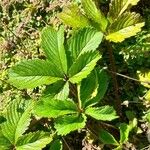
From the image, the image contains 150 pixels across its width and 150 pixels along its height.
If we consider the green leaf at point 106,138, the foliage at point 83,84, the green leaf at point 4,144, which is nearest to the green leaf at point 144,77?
the foliage at point 83,84

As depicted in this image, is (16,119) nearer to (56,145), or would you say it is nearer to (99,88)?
(56,145)

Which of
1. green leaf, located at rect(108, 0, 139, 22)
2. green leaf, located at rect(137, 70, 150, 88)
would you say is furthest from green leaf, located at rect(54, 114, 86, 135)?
green leaf, located at rect(108, 0, 139, 22)

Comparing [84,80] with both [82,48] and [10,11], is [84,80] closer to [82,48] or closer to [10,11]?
[82,48]

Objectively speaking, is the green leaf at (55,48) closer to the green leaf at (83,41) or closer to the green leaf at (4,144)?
the green leaf at (83,41)

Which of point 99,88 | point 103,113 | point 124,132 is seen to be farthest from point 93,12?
point 124,132

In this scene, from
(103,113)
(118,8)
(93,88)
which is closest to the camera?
(103,113)

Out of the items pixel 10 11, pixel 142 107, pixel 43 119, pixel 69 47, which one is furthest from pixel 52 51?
pixel 10 11
